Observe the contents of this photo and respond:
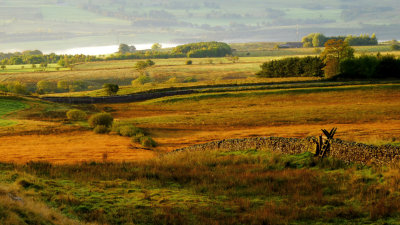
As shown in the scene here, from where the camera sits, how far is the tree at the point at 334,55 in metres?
73.0

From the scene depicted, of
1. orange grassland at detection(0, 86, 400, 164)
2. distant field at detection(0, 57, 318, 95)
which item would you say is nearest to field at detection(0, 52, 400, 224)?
orange grassland at detection(0, 86, 400, 164)

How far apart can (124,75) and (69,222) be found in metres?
126

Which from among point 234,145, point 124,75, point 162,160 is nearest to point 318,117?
point 234,145

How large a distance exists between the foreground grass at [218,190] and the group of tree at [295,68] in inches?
2533

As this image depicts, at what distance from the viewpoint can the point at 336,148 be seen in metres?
17.9

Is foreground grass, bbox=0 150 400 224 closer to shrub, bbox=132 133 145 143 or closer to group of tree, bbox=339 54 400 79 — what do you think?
shrub, bbox=132 133 145 143

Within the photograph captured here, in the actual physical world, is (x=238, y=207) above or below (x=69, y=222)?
below

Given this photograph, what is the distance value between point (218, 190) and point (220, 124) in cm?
2501

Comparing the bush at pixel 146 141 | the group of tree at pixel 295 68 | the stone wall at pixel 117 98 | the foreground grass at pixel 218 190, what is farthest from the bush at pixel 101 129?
the group of tree at pixel 295 68

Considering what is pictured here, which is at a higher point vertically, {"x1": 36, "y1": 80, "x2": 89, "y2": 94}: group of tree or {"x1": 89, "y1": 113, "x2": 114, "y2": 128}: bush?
{"x1": 36, "y1": 80, "x2": 89, "y2": 94}: group of tree

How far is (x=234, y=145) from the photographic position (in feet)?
76.8

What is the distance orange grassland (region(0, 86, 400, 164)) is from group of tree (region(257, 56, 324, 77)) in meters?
22.1

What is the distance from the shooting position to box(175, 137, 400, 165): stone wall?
15.8 meters

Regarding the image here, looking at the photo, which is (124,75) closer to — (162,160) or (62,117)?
(62,117)
